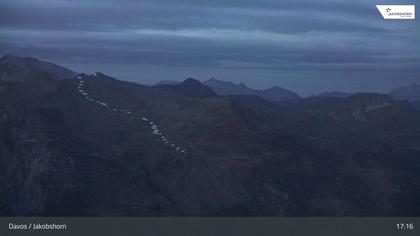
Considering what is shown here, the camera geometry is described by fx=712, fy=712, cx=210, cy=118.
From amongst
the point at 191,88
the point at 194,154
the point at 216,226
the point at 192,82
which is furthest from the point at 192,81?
the point at 216,226

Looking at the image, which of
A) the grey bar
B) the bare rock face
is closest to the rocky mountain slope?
the bare rock face

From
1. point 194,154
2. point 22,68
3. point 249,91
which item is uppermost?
point 22,68

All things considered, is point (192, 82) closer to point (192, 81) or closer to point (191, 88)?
point (192, 81)

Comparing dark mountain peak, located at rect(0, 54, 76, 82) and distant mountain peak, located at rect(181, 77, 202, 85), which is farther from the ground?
dark mountain peak, located at rect(0, 54, 76, 82)

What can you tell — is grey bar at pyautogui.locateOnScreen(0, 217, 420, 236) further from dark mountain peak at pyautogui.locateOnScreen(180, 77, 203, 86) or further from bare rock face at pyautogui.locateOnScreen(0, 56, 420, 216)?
dark mountain peak at pyautogui.locateOnScreen(180, 77, 203, 86)

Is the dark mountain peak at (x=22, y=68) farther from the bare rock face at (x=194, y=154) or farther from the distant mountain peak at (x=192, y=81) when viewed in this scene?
the distant mountain peak at (x=192, y=81)
